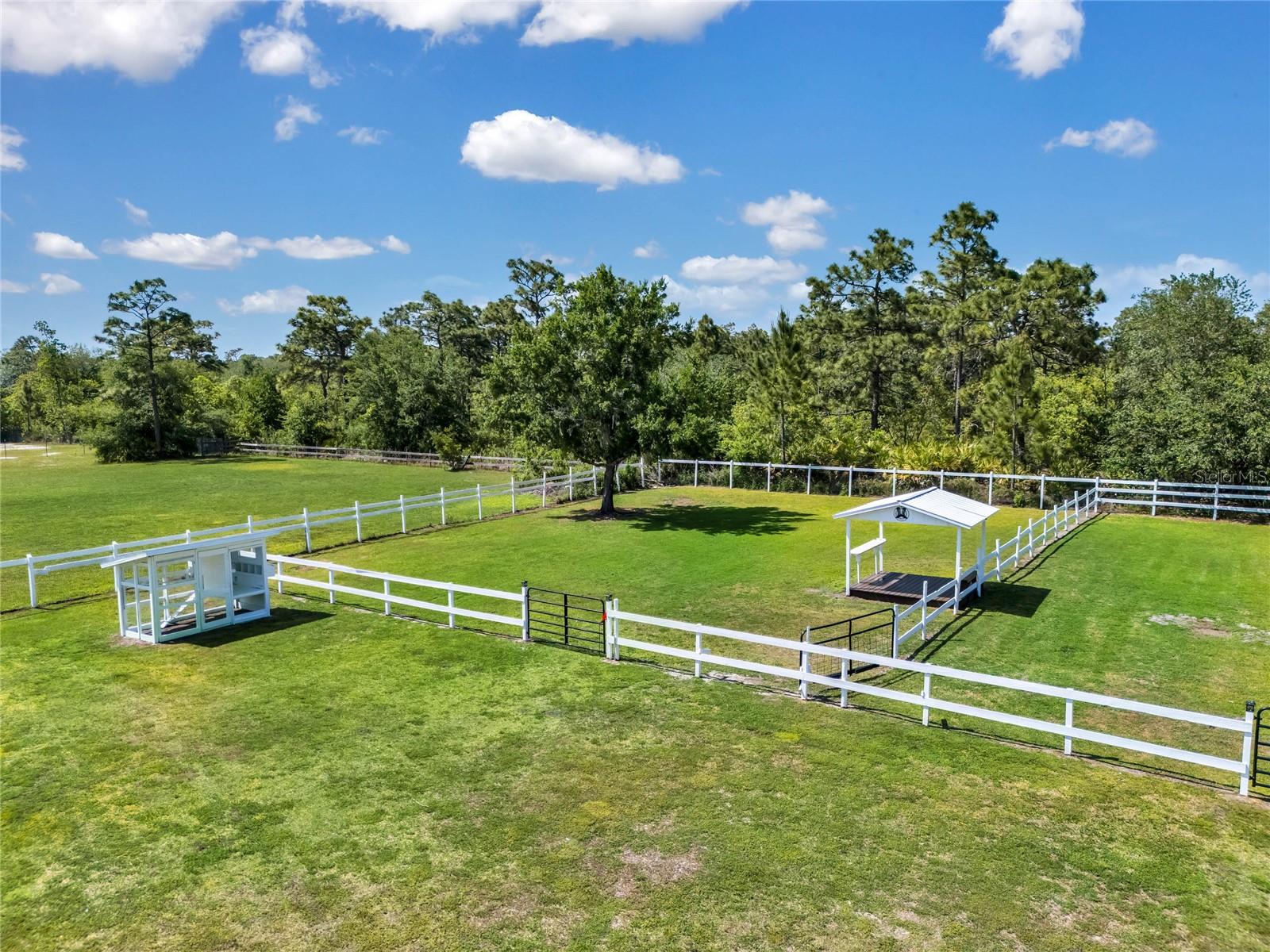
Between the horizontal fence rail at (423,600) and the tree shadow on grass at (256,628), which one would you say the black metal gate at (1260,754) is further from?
the tree shadow on grass at (256,628)

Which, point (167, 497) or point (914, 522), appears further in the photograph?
point (167, 497)

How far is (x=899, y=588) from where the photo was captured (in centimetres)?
1688

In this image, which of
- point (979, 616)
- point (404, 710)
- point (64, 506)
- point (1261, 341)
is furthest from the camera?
point (1261, 341)

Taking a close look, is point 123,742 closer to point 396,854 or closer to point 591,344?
point 396,854

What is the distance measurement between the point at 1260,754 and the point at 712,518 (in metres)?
20.0

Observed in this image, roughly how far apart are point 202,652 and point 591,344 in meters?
17.9

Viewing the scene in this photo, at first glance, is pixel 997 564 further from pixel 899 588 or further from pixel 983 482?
pixel 983 482

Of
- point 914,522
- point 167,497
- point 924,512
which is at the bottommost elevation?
point 167,497

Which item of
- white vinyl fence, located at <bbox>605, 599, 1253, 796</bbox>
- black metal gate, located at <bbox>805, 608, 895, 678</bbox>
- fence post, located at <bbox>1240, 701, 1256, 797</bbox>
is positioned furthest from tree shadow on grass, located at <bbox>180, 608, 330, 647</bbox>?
fence post, located at <bbox>1240, 701, 1256, 797</bbox>

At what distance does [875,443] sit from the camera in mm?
38156

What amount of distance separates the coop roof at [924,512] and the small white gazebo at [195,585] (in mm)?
12029

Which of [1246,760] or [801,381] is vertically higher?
[801,381]

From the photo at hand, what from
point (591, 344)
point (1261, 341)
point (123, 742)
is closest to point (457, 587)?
point (123, 742)

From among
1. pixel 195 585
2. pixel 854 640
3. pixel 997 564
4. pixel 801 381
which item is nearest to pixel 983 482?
pixel 801 381
